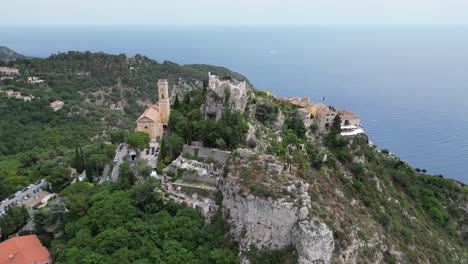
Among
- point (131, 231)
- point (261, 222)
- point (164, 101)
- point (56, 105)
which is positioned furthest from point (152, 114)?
point (56, 105)

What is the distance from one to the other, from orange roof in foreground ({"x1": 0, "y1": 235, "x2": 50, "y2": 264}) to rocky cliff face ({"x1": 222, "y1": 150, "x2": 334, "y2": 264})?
54.0ft

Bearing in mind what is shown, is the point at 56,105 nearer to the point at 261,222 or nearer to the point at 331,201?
the point at 331,201

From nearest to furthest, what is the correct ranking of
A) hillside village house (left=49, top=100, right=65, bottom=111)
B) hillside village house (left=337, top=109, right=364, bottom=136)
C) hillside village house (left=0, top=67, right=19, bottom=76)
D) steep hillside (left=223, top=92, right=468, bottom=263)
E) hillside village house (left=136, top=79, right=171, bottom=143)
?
steep hillside (left=223, top=92, right=468, bottom=263), hillside village house (left=136, top=79, right=171, bottom=143), hillside village house (left=337, top=109, right=364, bottom=136), hillside village house (left=49, top=100, right=65, bottom=111), hillside village house (left=0, top=67, right=19, bottom=76)

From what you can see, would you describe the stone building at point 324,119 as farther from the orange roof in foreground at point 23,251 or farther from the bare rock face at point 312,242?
the orange roof in foreground at point 23,251

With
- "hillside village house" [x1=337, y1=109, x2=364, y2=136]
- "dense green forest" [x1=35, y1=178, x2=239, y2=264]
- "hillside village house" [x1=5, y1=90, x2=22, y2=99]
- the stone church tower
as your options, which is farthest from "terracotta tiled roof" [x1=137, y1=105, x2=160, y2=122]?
"hillside village house" [x1=5, y1=90, x2=22, y2=99]

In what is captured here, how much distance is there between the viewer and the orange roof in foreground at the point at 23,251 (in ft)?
97.7

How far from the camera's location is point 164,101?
45281 millimetres

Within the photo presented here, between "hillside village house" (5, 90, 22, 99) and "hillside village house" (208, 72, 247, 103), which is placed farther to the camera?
"hillside village house" (5, 90, 22, 99)

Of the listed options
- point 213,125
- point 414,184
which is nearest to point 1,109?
point 213,125

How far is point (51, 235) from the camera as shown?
34.7 m

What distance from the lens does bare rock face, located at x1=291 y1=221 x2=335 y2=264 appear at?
2550 centimetres

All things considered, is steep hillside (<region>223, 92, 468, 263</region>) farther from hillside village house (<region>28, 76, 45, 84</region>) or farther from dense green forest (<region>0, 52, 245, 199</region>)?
hillside village house (<region>28, 76, 45, 84</region>)

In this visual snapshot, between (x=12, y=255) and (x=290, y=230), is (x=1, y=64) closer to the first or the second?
(x=12, y=255)

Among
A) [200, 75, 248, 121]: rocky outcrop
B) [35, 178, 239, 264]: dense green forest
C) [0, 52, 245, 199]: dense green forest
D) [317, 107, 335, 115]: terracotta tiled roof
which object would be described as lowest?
[0, 52, 245, 199]: dense green forest
